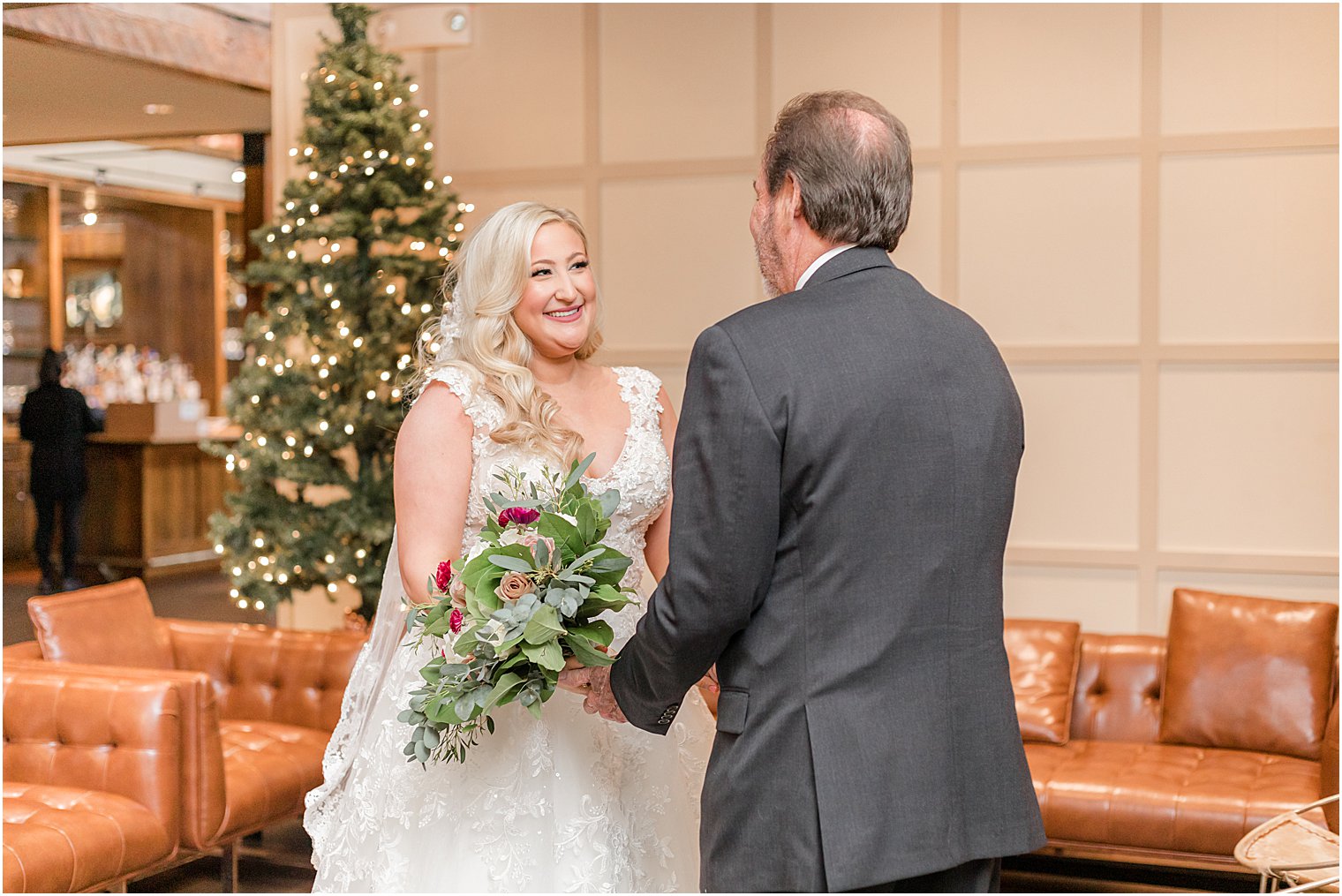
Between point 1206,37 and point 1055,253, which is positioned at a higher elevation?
point 1206,37

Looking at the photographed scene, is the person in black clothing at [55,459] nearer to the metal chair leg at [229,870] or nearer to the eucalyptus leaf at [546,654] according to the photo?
the metal chair leg at [229,870]

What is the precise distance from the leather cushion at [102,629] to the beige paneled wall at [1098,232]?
2209 mm

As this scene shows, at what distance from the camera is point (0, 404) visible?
675 centimetres

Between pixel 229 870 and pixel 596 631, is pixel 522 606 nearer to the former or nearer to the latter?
pixel 596 631

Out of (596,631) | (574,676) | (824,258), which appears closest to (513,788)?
(574,676)

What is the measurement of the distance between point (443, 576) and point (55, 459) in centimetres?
582

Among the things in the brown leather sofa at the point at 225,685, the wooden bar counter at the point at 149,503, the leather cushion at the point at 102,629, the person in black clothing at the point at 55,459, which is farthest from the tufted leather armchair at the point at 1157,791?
the person in black clothing at the point at 55,459

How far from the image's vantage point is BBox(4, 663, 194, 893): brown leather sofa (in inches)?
141

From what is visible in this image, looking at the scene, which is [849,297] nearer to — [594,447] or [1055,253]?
[594,447]

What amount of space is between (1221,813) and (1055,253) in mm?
2150

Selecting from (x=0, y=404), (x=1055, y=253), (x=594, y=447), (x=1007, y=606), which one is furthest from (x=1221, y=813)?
(x=0, y=404)

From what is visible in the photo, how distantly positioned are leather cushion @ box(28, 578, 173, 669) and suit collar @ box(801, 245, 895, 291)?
3.53m

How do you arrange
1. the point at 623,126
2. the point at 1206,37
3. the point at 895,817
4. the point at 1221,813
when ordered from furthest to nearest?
the point at 623,126 < the point at 1206,37 < the point at 1221,813 < the point at 895,817

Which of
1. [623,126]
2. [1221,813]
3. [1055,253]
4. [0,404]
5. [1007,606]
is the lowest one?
[1221,813]
